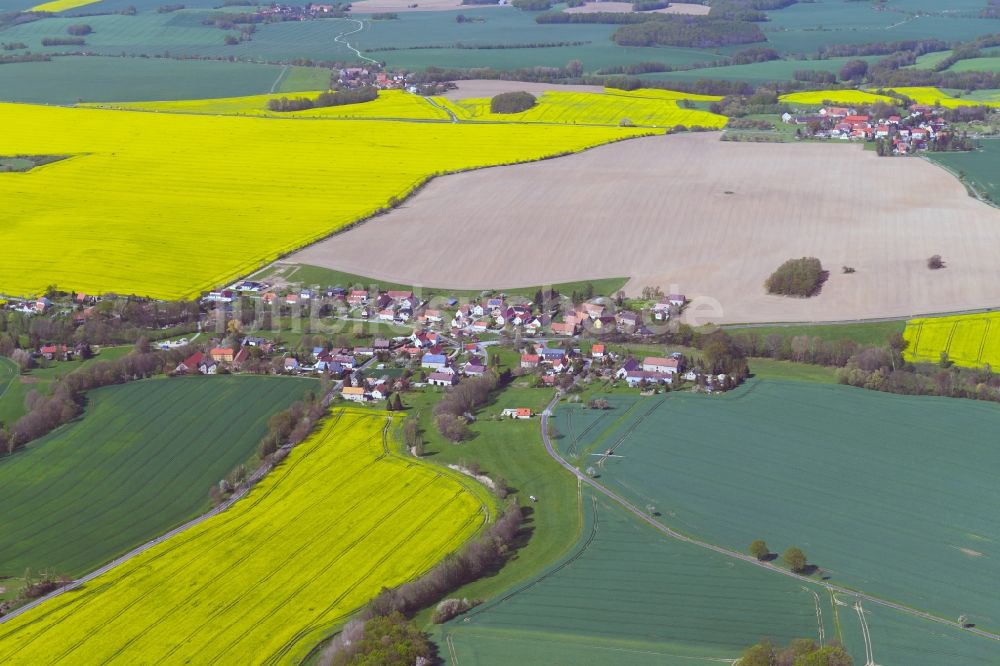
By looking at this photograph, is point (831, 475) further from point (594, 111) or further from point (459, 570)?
point (594, 111)

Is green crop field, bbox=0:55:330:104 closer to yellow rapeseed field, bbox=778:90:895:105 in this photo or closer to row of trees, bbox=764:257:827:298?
yellow rapeseed field, bbox=778:90:895:105

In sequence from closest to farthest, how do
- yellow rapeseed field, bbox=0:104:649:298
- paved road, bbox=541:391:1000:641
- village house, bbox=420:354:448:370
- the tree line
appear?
paved road, bbox=541:391:1000:641 → village house, bbox=420:354:448:370 → yellow rapeseed field, bbox=0:104:649:298 → the tree line

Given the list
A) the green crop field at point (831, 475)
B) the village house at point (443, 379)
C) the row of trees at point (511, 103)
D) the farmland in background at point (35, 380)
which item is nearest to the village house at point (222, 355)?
the farmland in background at point (35, 380)

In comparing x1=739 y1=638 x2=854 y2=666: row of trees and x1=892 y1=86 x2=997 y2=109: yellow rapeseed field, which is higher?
x1=892 y1=86 x2=997 y2=109: yellow rapeseed field

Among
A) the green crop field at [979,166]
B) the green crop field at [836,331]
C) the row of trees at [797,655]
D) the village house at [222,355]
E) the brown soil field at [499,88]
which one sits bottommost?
the village house at [222,355]

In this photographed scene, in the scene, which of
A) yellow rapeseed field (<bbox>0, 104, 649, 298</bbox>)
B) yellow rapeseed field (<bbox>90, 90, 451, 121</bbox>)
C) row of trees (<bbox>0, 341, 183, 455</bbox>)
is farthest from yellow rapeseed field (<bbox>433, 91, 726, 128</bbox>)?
row of trees (<bbox>0, 341, 183, 455</bbox>)

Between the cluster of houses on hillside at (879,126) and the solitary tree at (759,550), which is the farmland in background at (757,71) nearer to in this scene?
the cluster of houses on hillside at (879,126)
